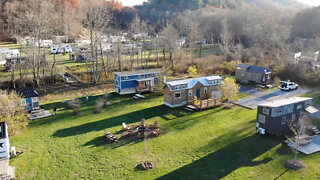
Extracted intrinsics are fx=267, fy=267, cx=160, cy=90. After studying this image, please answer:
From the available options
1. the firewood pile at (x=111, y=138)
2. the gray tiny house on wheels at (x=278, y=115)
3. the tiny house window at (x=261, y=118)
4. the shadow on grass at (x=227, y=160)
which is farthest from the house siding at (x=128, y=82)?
the shadow on grass at (x=227, y=160)

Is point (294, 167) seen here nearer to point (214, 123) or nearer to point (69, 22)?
point (214, 123)

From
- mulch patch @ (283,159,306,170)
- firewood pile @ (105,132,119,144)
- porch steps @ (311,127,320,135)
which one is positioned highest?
porch steps @ (311,127,320,135)

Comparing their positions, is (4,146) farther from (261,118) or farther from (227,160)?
(261,118)

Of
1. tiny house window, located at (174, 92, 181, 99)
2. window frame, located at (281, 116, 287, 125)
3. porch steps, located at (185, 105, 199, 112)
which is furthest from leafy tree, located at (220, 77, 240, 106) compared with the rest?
window frame, located at (281, 116, 287, 125)

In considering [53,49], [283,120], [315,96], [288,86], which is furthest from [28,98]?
[53,49]

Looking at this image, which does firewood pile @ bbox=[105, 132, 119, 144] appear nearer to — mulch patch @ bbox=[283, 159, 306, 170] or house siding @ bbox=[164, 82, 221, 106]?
house siding @ bbox=[164, 82, 221, 106]

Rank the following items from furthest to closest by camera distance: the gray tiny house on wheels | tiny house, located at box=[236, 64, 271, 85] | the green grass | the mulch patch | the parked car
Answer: tiny house, located at box=[236, 64, 271, 85]
the parked car
the green grass
the gray tiny house on wheels
the mulch patch

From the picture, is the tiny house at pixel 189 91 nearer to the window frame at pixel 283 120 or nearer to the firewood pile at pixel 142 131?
the firewood pile at pixel 142 131
